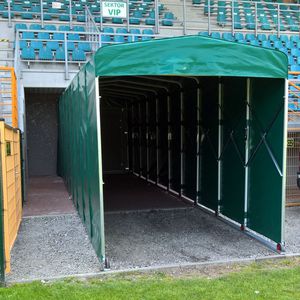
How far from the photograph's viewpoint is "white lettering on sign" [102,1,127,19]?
1354cm

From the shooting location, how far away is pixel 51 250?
5.90 meters

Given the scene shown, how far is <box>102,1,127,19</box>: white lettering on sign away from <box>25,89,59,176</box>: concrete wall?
3.08 meters

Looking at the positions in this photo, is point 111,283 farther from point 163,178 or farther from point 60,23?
point 60,23

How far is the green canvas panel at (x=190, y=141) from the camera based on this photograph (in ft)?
28.1

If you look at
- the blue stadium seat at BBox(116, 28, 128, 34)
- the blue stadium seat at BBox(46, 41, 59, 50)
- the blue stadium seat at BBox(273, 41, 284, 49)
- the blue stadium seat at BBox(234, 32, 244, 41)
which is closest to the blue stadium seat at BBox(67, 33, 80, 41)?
the blue stadium seat at BBox(46, 41, 59, 50)

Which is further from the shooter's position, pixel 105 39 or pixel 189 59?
pixel 105 39

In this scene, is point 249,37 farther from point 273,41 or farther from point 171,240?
point 171,240

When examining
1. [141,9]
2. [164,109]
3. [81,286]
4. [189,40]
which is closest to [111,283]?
[81,286]

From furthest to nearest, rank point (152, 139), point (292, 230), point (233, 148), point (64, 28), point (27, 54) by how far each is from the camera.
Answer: point (64, 28)
point (27, 54)
point (152, 139)
point (233, 148)
point (292, 230)

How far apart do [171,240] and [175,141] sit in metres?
3.78

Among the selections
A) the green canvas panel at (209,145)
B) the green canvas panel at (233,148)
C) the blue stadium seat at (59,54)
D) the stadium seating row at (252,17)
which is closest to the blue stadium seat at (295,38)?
the stadium seating row at (252,17)

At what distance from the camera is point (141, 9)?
16.7 m

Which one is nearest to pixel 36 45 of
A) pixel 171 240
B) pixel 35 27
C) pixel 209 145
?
pixel 35 27

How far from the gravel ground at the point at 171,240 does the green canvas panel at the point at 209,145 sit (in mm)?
410
